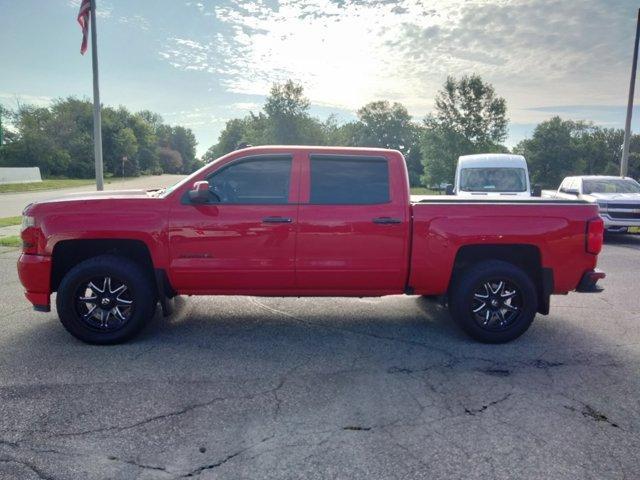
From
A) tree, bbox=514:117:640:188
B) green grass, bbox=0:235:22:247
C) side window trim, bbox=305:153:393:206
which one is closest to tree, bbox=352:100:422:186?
tree, bbox=514:117:640:188

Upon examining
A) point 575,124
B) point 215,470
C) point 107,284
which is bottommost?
point 215,470

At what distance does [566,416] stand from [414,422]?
1.12m

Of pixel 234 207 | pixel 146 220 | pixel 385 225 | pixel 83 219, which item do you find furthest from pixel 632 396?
pixel 83 219

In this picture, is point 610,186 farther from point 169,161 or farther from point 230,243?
point 169,161

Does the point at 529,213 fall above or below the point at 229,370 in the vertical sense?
above

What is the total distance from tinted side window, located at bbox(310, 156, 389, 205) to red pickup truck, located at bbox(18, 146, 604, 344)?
Result: 1 centimetres

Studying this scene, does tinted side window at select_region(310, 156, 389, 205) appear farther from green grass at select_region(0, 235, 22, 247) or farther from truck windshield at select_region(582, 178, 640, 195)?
truck windshield at select_region(582, 178, 640, 195)

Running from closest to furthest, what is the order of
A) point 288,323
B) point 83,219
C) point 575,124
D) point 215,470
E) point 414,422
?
point 215,470 → point 414,422 → point 83,219 → point 288,323 → point 575,124

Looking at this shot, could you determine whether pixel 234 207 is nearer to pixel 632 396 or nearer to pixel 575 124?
pixel 632 396

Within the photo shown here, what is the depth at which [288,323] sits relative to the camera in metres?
5.32

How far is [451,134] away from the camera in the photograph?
48312 millimetres

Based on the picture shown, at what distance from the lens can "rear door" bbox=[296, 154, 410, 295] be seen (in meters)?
4.62

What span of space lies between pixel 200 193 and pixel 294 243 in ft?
3.41

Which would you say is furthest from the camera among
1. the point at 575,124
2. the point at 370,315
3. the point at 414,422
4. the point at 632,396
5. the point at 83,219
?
the point at 575,124
